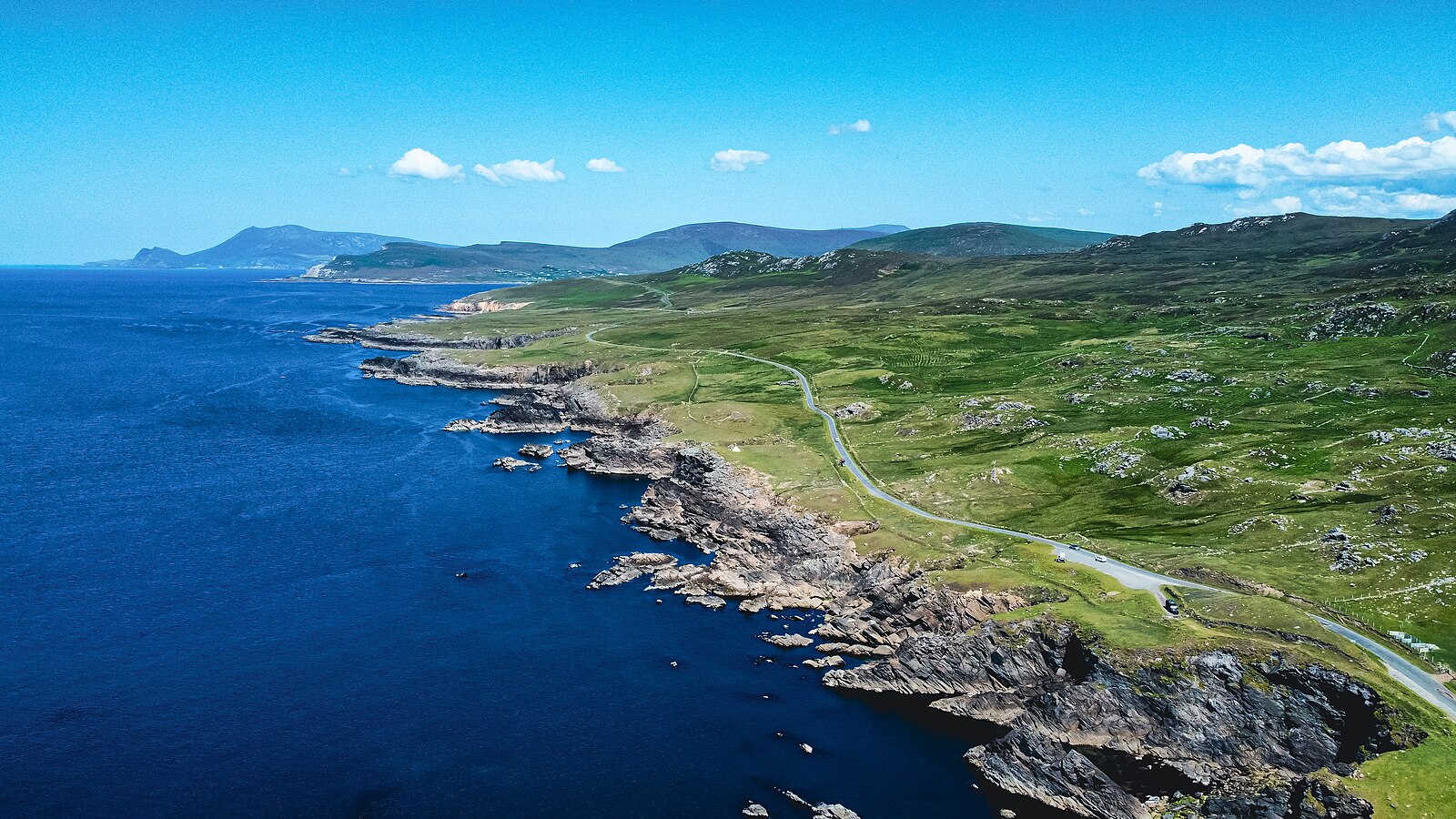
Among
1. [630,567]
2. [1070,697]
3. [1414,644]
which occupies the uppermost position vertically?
[1414,644]

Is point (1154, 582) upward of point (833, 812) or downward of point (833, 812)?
upward

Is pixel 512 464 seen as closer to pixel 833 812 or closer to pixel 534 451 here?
pixel 534 451

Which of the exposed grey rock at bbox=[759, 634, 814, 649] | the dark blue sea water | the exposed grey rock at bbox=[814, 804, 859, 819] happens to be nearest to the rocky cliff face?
the exposed grey rock at bbox=[759, 634, 814, 649]

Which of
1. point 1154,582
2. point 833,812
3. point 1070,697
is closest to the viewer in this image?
point 833,812

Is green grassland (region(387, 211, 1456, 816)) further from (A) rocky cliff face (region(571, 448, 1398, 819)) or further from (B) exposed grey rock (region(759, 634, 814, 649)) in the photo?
(B) exposed grey rock (region(759, 634, 814, 649))

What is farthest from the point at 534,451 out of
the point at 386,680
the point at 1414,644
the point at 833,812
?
the point at 1414,644
